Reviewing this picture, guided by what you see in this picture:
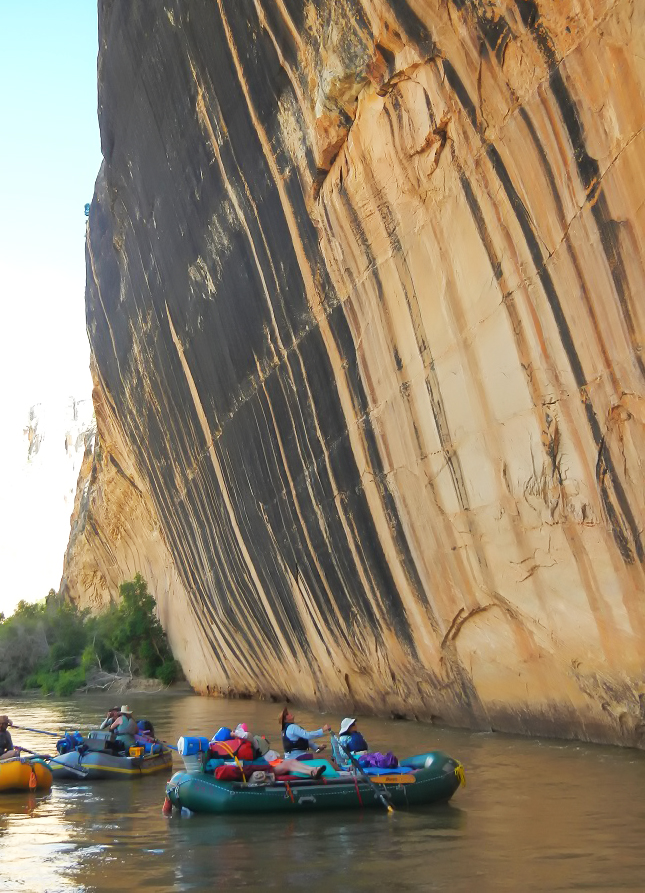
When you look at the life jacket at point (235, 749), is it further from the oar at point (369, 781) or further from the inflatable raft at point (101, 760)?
the inflatable raft at point (101, 760)

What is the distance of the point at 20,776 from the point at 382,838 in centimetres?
510

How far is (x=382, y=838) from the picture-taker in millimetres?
6906

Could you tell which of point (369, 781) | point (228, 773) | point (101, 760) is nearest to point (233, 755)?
point (228, 773)

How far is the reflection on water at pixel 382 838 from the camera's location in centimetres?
562

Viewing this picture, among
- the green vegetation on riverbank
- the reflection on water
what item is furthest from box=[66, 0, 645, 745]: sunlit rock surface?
the green vegetation on riverbank

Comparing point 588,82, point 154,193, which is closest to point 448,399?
point 588,82

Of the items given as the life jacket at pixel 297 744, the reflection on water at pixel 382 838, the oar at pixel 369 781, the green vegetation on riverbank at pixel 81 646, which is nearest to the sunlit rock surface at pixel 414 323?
the reflection on water at pixel 382 838

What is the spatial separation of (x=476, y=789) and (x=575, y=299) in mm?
4769

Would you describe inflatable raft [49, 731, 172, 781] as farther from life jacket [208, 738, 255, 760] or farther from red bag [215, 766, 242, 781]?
red bag [215, 766, 242, 781]

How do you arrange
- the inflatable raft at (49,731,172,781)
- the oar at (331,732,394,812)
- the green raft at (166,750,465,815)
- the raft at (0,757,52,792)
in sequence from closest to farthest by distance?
1. the oar at (331,732,394,812)
2. the green raft at (166,750,465,815)
3. the raft at (0,757,52,792)
4. the inflatable raft at (49,731,172,781)

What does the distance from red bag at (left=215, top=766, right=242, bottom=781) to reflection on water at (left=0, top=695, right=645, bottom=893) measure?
15.1 inches

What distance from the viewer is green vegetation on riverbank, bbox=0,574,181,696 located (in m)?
33.6

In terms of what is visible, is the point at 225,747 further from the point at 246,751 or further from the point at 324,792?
the point at 324,792

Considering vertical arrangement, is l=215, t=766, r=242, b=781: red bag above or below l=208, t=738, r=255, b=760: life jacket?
below
